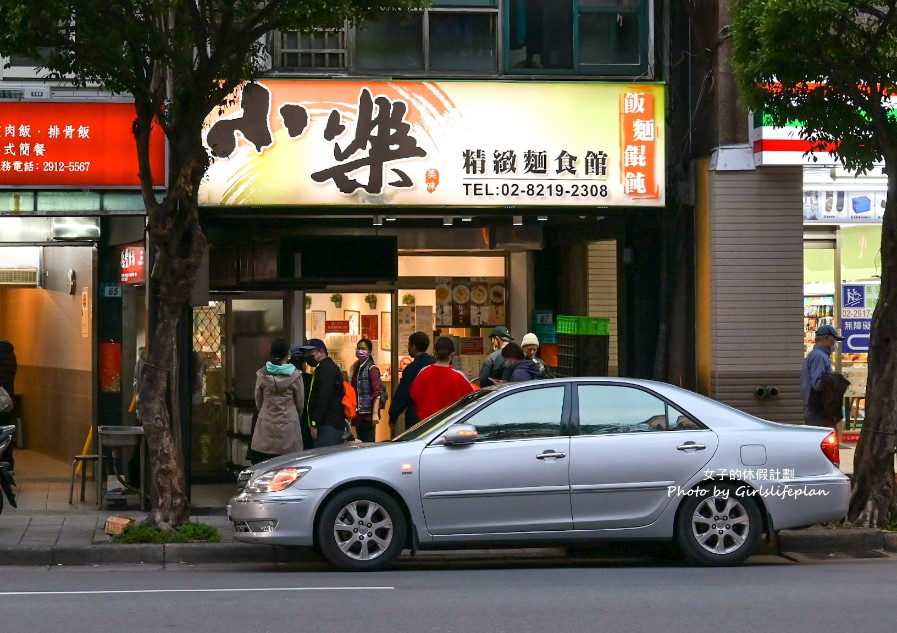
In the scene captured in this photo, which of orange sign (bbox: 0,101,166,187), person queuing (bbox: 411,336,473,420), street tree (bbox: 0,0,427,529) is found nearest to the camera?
street tree (bbox: 0,0,427,529)

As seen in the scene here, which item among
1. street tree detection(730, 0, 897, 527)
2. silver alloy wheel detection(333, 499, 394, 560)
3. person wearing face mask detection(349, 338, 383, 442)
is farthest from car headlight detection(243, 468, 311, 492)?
street tree detection(730, 0, 897, 527)

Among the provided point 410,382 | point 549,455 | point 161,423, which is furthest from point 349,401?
point 549,455

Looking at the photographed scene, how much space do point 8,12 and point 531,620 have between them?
257 inches

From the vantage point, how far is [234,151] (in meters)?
13.5

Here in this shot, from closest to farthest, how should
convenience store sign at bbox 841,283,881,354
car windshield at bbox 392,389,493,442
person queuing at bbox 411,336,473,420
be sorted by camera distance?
1. car windshield at bbox 392,389,493,442
2. person queuing at bbox 411,336,473,420
3. convenience store sign at bbox 841,283,881,354

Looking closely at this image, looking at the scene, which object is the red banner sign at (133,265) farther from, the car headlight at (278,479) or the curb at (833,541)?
the curb at (833,541)

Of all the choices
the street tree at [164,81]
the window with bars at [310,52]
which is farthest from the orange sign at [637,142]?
the street tree at [164,81]

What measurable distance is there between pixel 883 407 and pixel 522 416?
372 centimetres

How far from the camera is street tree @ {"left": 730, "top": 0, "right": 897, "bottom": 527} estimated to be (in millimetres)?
11352

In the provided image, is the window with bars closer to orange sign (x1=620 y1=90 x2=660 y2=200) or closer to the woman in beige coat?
orange sign (x1=620 y1=90 x2=660 y2=200)

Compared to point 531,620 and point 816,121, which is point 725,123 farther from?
point 531,620

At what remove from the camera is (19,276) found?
60.7ft

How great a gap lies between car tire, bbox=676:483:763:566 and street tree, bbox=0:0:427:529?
4.48 m

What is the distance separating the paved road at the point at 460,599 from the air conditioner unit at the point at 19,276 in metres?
8.70
